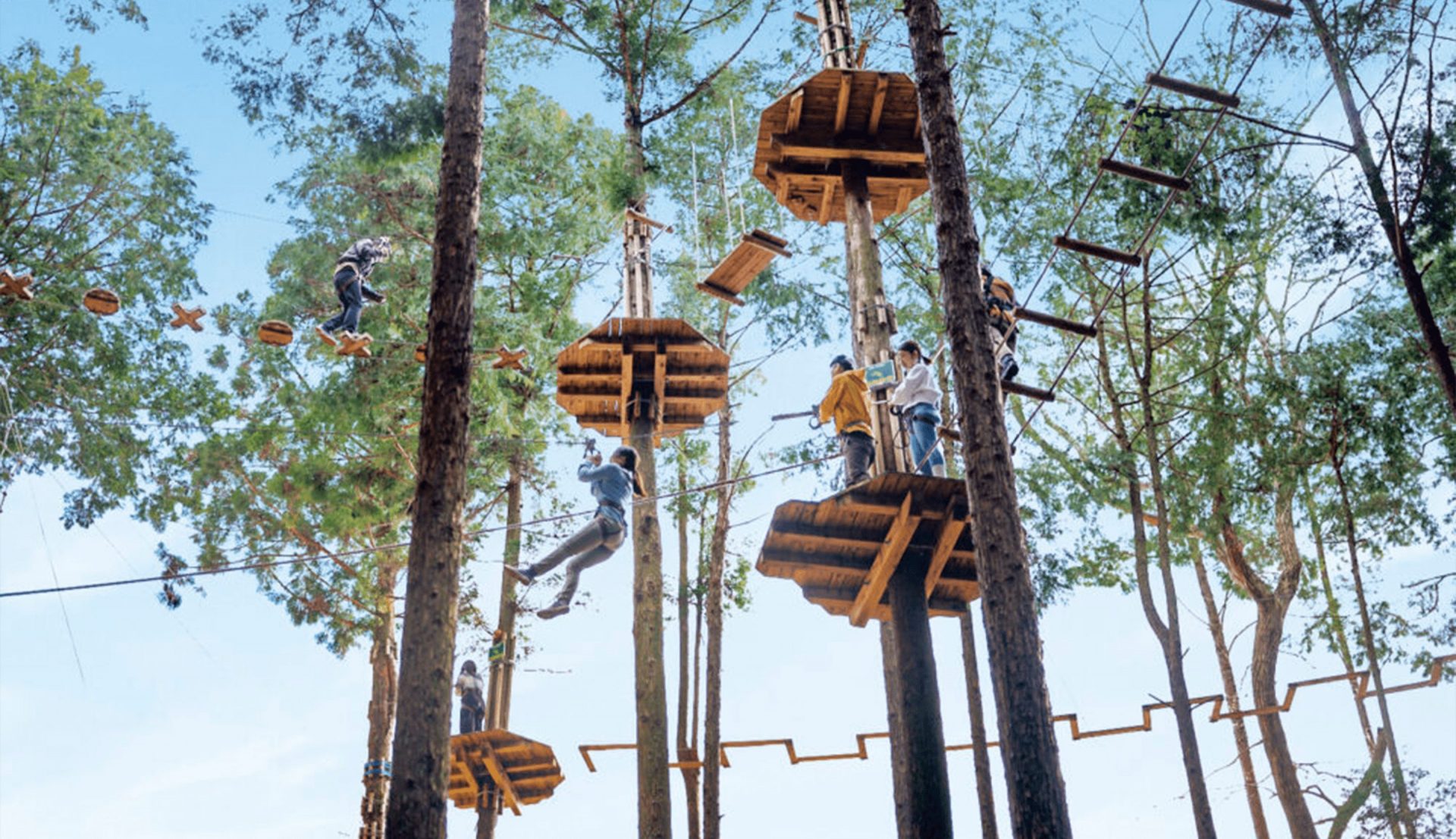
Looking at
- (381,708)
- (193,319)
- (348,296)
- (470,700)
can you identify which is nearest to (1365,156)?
(348,296)

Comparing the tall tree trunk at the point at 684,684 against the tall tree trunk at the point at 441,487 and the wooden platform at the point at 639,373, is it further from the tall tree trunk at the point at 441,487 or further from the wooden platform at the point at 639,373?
the tall tree trunk at the point at 441,487

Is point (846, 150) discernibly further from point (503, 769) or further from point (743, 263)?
point (503, 769)

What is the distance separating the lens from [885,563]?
8250mm

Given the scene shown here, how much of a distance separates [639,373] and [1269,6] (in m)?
5.86

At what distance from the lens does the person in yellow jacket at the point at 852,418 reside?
885 centimetres

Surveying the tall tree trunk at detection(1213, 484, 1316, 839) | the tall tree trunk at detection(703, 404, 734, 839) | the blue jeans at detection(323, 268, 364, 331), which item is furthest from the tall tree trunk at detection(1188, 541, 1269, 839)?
the blue jeans at detection(323, 268, 364, 331)

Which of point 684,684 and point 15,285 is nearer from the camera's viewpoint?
point 15,285

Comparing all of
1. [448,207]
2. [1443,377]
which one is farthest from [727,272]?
[1443,377]

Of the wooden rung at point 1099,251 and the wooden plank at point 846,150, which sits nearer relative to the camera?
the wooden rung at point 1099,251

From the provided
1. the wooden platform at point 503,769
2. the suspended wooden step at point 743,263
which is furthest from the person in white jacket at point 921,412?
the wooden platform at point 503,769

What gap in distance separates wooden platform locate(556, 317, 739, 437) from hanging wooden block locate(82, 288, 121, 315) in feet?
11.1

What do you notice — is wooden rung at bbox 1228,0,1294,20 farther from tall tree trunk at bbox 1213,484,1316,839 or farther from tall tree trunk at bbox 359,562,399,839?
tall tree trunk at bbox 359,562,399,839

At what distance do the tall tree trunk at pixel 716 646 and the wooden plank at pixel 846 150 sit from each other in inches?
97.1

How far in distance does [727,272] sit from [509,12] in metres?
5.76
